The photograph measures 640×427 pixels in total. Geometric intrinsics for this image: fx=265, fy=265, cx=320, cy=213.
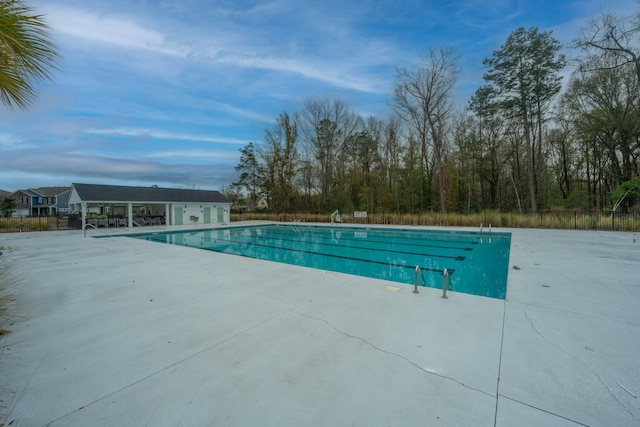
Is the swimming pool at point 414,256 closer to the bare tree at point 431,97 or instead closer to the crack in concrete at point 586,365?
the crack in concrete at point 586,365

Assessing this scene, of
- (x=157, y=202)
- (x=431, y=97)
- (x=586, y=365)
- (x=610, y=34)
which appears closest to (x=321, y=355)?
(x=586, y=365)

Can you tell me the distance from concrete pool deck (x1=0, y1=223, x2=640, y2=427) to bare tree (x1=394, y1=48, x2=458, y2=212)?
1298cm

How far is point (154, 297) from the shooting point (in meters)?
3.54

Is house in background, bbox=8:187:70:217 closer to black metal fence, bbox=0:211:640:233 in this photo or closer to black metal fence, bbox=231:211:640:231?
black metal fence, bbox=0:211:640:233

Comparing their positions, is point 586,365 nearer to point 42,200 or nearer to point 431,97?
point 431,97

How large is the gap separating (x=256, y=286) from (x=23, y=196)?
1736 inches

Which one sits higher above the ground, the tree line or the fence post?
the tree line

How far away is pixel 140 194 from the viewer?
16.7 meters

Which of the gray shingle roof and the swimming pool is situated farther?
the gray shingle roof

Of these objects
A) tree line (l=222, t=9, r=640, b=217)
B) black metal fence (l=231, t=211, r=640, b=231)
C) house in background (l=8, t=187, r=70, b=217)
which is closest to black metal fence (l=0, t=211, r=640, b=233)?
black metal fence (l=231, t=211, r=640, b=231)

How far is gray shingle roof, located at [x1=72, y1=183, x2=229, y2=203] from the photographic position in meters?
14.6

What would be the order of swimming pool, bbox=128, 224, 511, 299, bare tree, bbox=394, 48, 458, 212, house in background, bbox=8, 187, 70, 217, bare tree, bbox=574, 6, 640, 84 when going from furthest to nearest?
house in background, bbox=8, 187, 70, 217 < bare tree, bbox=394, 48, 458, 212 < bare tree, bbox=574, 6, 640, 84 < swimming pool, bbox=128, 224, 511, 299

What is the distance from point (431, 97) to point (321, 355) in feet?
55.6

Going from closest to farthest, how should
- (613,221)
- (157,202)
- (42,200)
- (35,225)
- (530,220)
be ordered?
(613,221) → (530,220) → (35,225) → (157,202) → (42,200)
